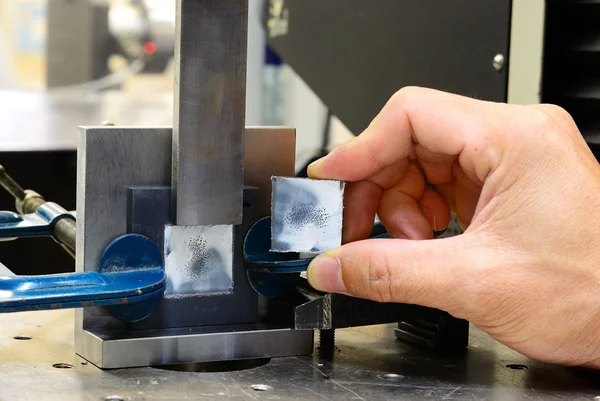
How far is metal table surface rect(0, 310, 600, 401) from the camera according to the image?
64cm

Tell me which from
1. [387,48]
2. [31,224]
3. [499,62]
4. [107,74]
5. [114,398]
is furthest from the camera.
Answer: [107,74]

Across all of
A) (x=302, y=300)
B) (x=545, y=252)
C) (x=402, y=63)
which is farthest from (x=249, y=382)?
(x=402, y=63)

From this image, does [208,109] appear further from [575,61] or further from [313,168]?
[575,61]

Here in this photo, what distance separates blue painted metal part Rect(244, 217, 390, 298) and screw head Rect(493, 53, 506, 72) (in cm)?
40

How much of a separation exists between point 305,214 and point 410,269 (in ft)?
0.31

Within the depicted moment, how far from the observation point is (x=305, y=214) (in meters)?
0.69

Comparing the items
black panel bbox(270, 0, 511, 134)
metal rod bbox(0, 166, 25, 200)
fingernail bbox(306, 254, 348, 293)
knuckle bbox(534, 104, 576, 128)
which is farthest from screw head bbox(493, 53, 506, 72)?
metal rod bbox(0, 166, 25, 200)

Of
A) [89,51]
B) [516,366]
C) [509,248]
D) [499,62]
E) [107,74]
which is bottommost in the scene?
[516,366]

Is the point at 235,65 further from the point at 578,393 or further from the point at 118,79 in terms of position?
the point at 118,79

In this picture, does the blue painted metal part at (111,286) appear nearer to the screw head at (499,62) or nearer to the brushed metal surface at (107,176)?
the brushed metal surface at (107,176)

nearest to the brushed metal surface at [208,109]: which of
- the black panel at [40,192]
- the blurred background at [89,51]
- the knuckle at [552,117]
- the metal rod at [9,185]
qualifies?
the knuckle at [552,117]

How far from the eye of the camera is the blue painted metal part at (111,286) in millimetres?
629

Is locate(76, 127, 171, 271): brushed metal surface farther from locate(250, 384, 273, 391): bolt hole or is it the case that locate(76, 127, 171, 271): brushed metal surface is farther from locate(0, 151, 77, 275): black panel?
locate(0, 151, 77, 275): black panel

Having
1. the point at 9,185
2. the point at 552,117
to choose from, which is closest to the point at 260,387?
the point at 552,117
